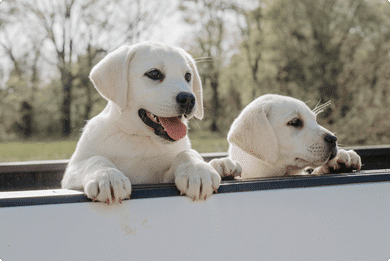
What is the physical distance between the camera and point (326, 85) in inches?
733

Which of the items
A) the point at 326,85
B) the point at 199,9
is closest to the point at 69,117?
the point at 199,9

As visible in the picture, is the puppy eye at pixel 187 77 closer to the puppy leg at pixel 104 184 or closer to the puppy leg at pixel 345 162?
the puppy leg at pixel 104 184

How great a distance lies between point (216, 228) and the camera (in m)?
1.74

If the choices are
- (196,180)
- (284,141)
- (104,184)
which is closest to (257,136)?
(284,141)

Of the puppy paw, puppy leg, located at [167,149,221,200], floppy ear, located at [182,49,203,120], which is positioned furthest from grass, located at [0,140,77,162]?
puppy leg, located at [167,149,221,200]

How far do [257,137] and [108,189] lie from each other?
54.4 inches

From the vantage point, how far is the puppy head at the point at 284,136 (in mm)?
2646

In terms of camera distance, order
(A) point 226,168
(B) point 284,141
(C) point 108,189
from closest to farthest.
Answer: (C) point 108,189
(A) point 226,168
(B) point 284,141

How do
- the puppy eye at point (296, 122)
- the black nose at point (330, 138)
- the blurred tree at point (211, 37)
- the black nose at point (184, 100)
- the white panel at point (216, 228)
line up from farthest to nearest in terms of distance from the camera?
the blurred tree at point (211, 37), the puppy eye at point (296, 122), the black nose at point (330, 138), the black nose at point (184, 100), the white panel at point (216, 228)

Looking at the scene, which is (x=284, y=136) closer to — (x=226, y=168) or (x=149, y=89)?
(x=226, y=168)

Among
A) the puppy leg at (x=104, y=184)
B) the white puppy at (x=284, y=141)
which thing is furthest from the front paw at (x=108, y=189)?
the white puppy at (x=284, y=141)

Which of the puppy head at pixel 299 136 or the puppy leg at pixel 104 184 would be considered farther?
the puppy head at pixel 299 136

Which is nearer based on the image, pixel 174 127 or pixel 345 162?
pixel 174 127

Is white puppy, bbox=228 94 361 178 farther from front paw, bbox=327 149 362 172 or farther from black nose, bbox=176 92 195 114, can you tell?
black nose, bbox=176 92 195 114
